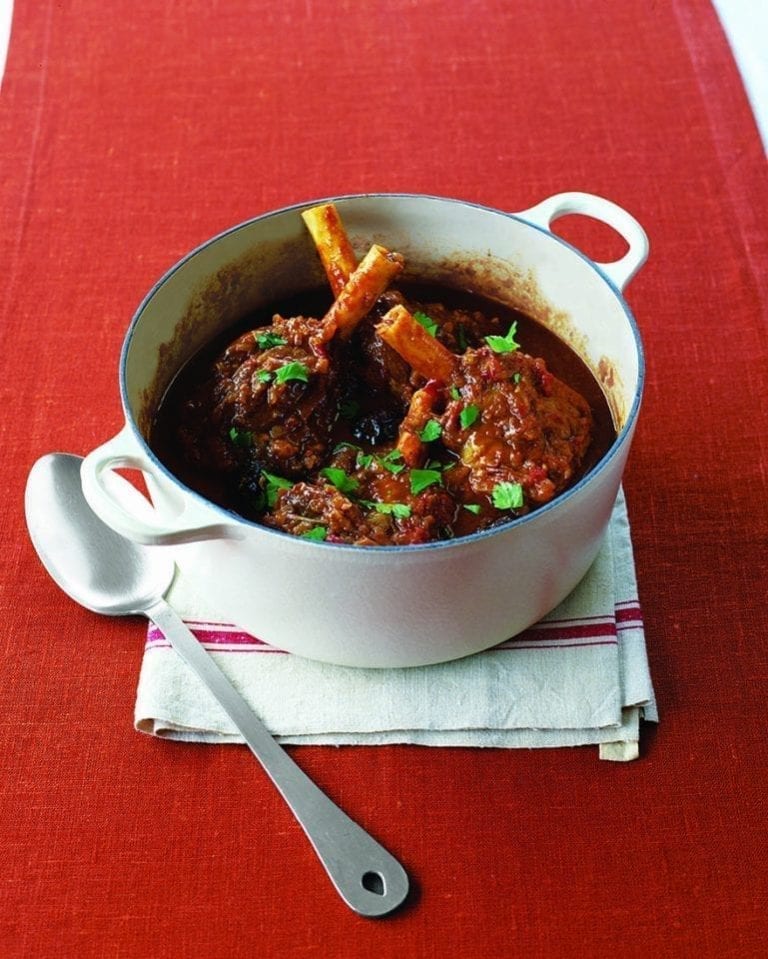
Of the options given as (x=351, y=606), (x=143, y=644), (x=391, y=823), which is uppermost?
(x=351, y=606)

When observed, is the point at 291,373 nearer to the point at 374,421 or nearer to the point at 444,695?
the point at 374,421

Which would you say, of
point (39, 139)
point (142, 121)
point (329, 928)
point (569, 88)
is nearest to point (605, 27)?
point (569, 88)

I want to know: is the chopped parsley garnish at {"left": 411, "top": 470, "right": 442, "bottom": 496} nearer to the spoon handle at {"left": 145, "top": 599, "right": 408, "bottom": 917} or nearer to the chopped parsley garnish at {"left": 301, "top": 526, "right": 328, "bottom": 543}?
the chopped parsley garnish at {"left": 301, "top": 526, "right": 328, "bottom": 543}

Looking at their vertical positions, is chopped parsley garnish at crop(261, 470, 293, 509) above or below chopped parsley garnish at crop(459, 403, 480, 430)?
above

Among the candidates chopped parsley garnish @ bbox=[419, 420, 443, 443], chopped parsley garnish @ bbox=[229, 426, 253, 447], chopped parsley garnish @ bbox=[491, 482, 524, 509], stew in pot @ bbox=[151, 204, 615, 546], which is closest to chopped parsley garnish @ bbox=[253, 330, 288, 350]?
stew in pot @ bbox=[151, 204, 615, 546]

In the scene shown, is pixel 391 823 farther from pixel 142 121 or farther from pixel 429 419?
pixel 142 121

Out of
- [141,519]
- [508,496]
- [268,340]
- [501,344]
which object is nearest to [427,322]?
[501,344]
